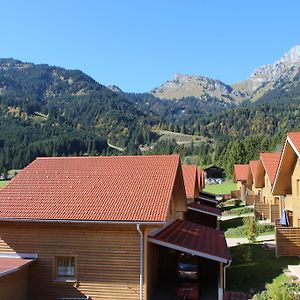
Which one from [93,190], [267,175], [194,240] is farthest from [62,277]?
[267,175]

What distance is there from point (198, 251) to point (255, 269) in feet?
18.2

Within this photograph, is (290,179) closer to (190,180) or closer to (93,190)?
(190,180)

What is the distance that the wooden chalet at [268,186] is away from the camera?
1416 inches

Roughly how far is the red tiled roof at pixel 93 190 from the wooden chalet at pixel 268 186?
1701 centimetres

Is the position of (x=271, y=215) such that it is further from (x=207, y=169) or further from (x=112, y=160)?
(x=207, y=169)

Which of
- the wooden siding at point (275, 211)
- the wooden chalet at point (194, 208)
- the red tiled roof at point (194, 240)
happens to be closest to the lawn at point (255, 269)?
the red tiled roof at point (194, 240)

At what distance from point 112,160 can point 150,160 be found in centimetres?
195

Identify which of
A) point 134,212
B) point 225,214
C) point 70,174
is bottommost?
point 225,214

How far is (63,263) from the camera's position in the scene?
18.1 meters

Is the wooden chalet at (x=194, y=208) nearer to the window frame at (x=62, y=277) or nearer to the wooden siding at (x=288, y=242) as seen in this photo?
the wooden siding at (x=288, y=242)

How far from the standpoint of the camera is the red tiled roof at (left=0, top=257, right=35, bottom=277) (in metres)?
16.1

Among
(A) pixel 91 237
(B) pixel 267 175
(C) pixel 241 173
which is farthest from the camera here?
(C) pixel 241 173

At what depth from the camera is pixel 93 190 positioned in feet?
63.7

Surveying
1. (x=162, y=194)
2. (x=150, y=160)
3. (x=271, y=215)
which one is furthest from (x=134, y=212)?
(x=271, y=215)
